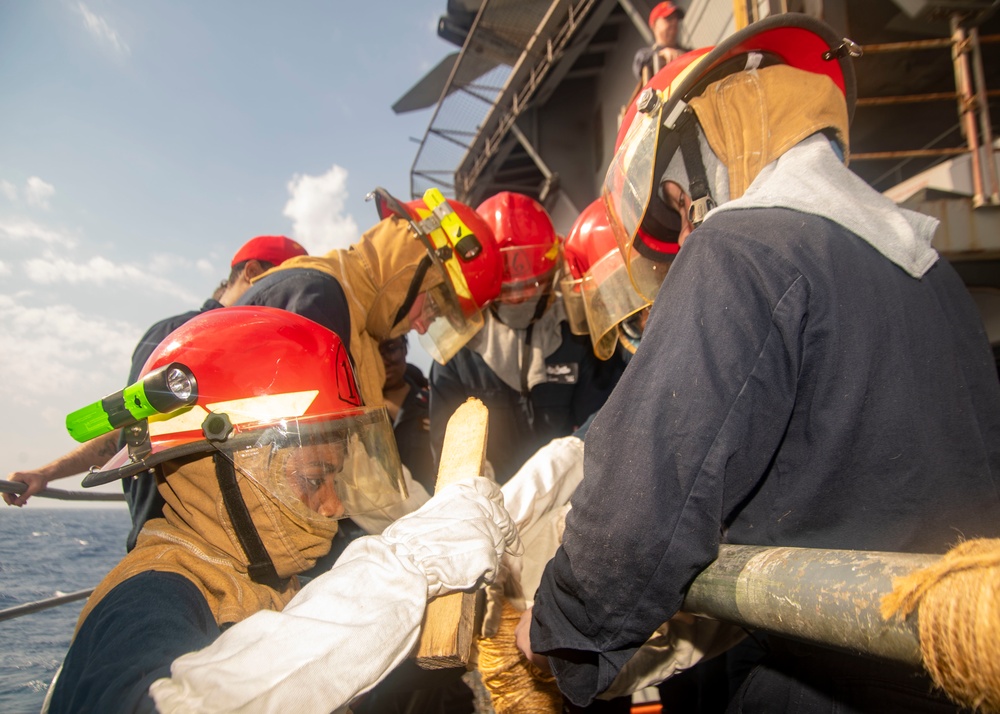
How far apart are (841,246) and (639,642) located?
2.94 ft

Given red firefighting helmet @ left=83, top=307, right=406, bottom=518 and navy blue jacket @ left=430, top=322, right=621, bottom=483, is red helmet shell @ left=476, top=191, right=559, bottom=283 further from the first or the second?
red firefighting helmet @ left=83, top=307, right=406, bottom=518

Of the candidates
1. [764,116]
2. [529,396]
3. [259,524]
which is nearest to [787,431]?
[764,116]

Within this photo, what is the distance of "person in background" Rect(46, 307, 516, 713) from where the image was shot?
1.10 metres

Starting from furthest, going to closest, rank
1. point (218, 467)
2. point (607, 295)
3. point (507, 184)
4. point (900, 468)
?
point (507, 184)
point (607, 295)
point (218, 467)
point (900, 468)

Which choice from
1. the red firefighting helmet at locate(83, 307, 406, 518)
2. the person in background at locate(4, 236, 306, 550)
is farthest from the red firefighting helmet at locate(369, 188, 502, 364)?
the red firefighting helmet at locate(83, 307, 406, 518)

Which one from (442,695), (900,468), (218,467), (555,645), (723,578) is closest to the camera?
(723,578)

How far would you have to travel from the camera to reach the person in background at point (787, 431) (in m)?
1.11

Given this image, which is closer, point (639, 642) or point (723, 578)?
point (723, 578)

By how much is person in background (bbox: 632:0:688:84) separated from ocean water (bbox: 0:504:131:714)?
5.14m

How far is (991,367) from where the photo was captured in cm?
130

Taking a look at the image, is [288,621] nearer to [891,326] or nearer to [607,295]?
[891,326]

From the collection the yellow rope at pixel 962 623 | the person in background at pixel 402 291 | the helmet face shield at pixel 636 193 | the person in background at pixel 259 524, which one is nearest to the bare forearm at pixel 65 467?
the person in background at pixel 402 291

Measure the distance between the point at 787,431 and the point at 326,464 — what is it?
1.20 metres

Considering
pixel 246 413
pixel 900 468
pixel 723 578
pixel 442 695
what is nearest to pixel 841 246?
pixel 900 468
